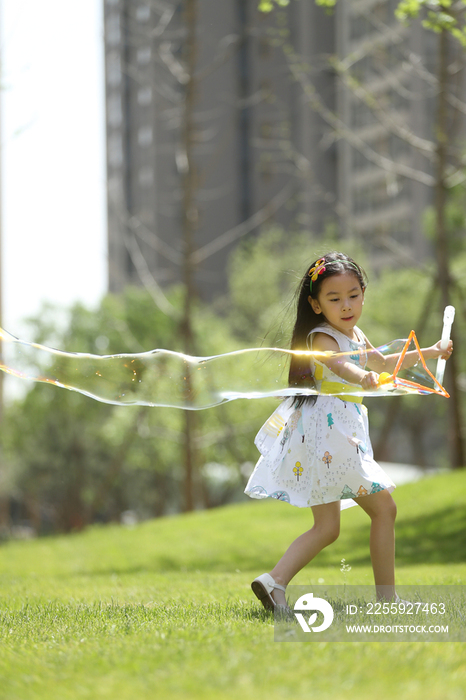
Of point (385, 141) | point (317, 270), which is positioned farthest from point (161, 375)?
point (385, 141)

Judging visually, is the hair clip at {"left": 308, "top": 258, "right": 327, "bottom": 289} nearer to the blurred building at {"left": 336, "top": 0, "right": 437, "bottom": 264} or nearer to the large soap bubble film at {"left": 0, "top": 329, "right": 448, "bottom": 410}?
the large soap bubble film at {"left": 0, "top": 329, "right": 448, "bottom": 410}

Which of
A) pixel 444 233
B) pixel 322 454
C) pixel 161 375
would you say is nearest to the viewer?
pixel 322 454

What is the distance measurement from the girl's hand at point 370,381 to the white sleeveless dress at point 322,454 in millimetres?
150

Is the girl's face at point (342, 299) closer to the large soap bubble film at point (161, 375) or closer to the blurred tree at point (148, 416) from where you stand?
the large soap bubble film at point (161, 375)

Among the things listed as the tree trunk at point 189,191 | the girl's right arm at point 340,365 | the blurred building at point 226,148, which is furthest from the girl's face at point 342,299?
the blurred building at point 226,148

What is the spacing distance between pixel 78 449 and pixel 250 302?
1098 cm

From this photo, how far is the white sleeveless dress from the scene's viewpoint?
13.0 ft

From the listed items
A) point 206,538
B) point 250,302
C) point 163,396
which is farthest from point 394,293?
point 163,396

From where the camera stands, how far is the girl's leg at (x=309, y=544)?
3988mm

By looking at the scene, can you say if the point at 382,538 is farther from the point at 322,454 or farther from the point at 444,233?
the point at 444,233

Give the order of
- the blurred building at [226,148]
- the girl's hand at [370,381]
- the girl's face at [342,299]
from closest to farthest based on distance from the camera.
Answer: the girl's hand at [370,381] < the girl's face at [342,299] < the blurred building at [226,148]

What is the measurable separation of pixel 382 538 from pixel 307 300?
1.30 m

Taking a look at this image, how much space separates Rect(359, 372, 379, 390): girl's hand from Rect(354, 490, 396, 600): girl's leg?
0.56 meters

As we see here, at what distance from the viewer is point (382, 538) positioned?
13.3ft
